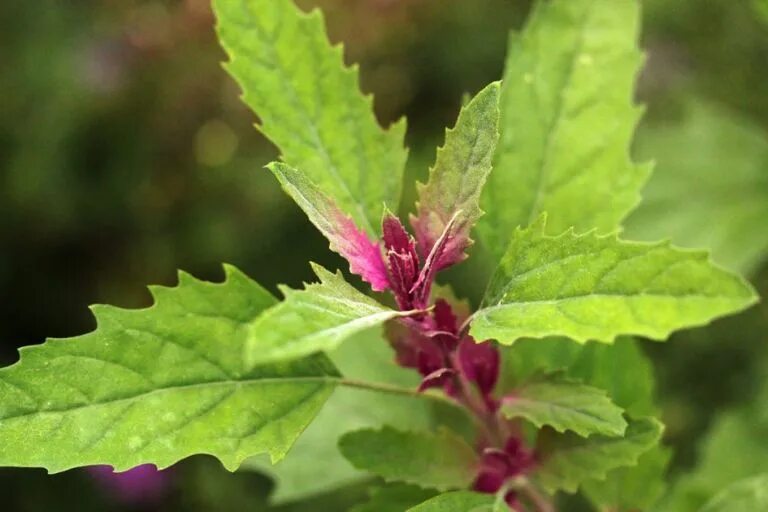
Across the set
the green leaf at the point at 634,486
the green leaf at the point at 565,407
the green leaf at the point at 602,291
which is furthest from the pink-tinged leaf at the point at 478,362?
the green leaf at the point at 634,486

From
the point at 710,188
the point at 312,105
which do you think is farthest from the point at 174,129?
the point at 312,105

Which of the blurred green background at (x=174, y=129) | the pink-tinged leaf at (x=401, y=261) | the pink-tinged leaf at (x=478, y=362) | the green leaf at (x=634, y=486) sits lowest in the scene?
the green leaf at (x=634, y=486)

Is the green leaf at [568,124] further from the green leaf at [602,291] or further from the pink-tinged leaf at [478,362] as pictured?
the green leaf at [602,291]

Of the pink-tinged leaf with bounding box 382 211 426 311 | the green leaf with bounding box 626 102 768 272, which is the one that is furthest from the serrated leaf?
the green leaf with bounding box 626 102 768 272

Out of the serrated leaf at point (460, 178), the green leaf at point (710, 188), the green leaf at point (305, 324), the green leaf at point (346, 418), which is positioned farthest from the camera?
the green leaf at point (710, 188)

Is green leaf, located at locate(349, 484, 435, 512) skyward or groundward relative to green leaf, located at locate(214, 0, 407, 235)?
groundward

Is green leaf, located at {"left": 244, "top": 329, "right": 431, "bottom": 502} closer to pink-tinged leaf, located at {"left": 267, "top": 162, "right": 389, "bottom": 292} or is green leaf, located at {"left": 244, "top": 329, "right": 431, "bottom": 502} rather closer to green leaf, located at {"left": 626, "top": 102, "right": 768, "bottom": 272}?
pink-tinged leaf, located at {"left": 267, "top": 162, "right": 389, "bottom": 292}
